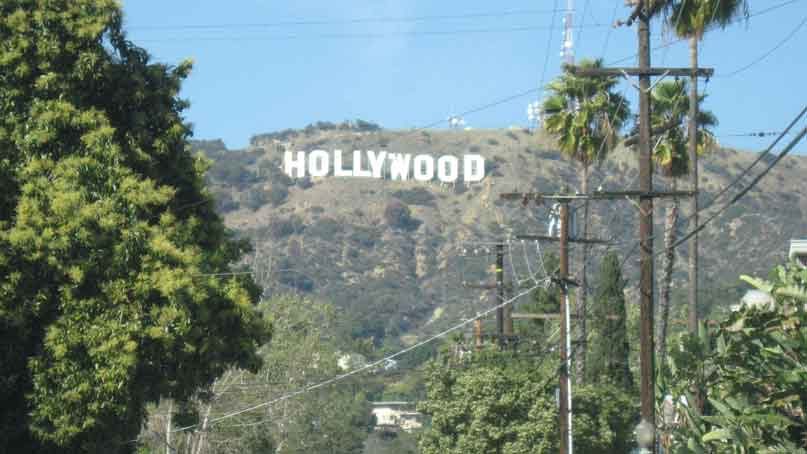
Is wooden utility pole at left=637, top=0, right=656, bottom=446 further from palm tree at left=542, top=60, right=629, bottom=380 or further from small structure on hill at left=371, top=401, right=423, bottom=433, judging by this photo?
small structure on hill at left=371, top=401, right=423, bottom=433

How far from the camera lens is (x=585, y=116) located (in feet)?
158

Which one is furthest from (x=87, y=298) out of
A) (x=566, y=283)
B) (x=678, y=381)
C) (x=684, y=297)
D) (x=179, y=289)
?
(x=684, y=297)

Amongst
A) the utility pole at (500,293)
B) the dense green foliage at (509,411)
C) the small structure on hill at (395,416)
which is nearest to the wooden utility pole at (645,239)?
the dense green foliage at (509,411)

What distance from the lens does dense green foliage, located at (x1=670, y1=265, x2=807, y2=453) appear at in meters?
17.9

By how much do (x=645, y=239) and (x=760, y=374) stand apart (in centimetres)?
705

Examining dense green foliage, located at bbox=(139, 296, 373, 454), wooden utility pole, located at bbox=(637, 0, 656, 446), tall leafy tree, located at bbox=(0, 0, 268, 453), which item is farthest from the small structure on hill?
tall leafy tree, located at bbox=(0, 0, 268, 453)

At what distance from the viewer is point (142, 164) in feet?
77.4

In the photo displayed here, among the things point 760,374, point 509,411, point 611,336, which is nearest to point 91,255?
point 760,374

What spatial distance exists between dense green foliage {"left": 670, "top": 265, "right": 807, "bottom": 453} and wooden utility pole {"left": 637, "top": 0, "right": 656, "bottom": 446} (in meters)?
4.80

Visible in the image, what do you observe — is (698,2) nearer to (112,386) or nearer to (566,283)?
(566,283)

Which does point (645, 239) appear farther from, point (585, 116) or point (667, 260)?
point (585, 116)

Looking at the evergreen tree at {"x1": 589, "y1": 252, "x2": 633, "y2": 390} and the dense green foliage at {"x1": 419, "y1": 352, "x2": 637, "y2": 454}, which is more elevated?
the evergreen tree at {"x1": 589, "y1": 252, "x2": 633, "y2": 390}

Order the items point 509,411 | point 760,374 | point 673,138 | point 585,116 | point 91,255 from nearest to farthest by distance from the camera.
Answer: point 760,374 < point 91,255 < point 673,138 < point 585,116 < point 509,411

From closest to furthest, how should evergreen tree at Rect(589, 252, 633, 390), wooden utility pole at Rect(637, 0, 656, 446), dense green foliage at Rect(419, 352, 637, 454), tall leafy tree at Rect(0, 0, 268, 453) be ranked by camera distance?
tall leafy tree at Rect(0, 0, 268, 453) → wooden utility pole at Rect(637, 0, 656, 446) → dense green foliage at Rect(419, 352, 637, 454) → evergreen tree at Rect(589, 252, 633, 390)
